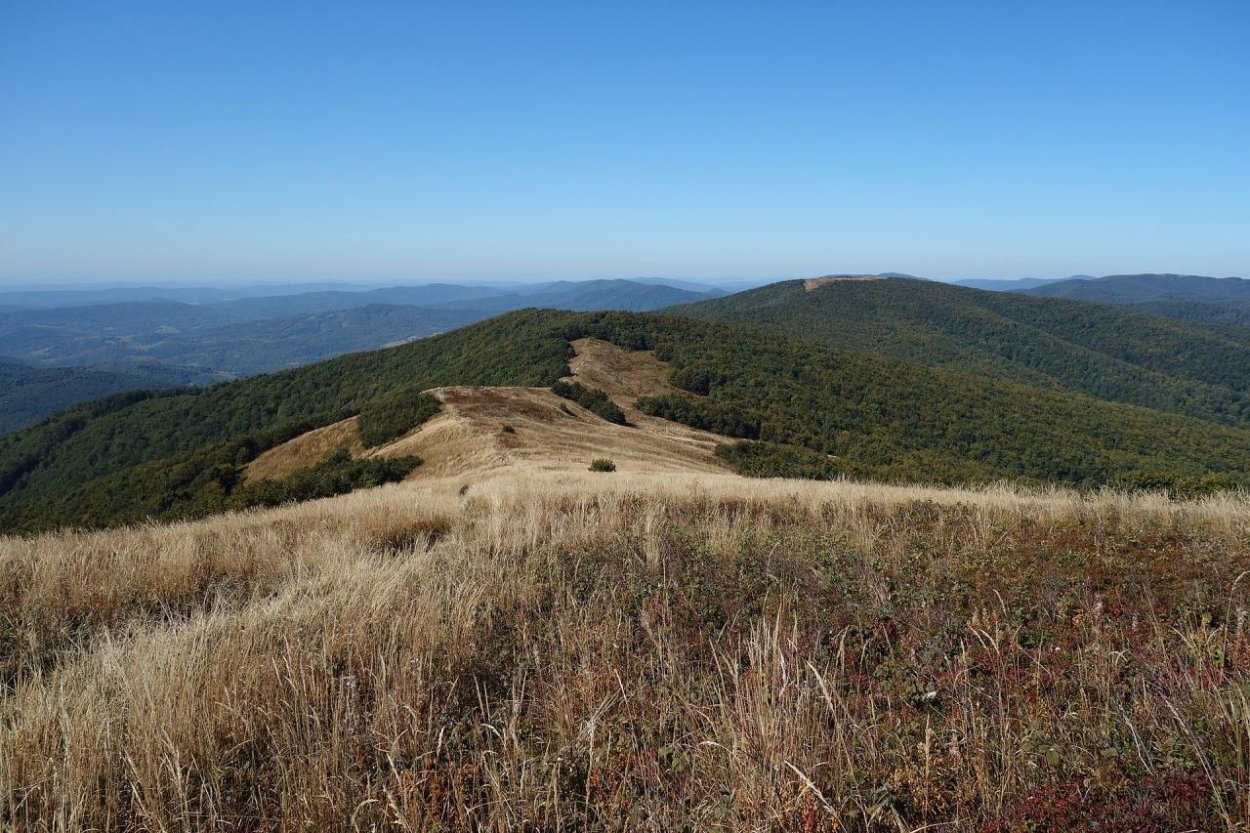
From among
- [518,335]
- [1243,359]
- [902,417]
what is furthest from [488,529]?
[1243,359]

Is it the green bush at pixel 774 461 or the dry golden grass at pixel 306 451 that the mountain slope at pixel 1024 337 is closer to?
the green bush at pixel 774 461

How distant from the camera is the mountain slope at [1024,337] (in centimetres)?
13200

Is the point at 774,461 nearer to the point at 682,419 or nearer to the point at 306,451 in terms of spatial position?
the point at 682,419

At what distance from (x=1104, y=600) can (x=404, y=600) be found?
5082 mm

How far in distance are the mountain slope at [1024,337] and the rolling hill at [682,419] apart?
52609mm

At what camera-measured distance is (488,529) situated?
22.8 ft

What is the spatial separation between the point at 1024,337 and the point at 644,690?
187 m

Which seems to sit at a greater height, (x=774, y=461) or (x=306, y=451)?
(x=306, y=451)

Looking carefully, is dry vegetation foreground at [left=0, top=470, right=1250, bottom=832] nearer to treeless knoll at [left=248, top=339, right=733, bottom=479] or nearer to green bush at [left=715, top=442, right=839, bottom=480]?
treeless knoll at [left=248, top=339, right=733, bottom=479]

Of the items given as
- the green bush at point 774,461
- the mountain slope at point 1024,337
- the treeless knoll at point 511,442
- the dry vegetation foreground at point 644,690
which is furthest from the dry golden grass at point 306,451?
the mountain slope at point 1024,337

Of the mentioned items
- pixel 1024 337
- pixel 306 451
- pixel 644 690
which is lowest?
pixel 306 451

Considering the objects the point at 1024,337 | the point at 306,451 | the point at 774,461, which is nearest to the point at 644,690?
the point at 774,461

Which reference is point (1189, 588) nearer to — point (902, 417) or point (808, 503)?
point (808, 503)

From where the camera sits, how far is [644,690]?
10.1 ft
